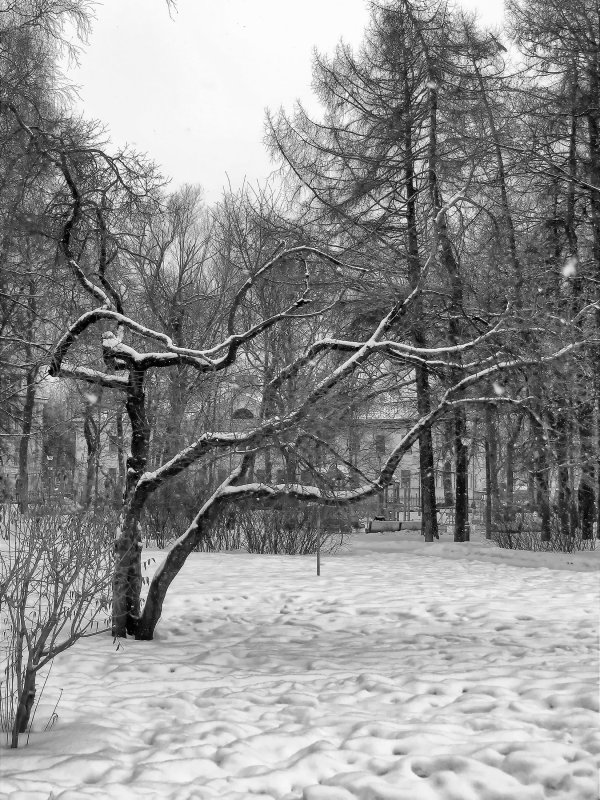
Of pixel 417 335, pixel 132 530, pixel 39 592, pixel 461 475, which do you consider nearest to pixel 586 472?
pixel 461 475

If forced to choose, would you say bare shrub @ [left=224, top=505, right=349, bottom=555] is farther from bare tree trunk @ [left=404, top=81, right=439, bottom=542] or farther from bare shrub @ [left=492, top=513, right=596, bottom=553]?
bare shrub @ [left=492, top=513, right=596, bottom=553]

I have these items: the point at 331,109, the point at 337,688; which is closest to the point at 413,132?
the point at 331,109

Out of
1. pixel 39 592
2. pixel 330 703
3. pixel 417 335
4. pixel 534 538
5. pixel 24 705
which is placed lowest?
pixel 330 703

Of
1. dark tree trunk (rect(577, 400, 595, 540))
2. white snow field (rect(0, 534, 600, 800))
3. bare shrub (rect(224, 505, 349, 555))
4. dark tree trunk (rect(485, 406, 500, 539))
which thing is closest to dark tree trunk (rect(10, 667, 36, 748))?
white snow field (rect(0, 534, 600, 800))

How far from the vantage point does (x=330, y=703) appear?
5297mm

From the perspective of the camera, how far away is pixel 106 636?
24.2ft

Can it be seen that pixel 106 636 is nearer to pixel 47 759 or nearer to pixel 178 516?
pixel 47 759

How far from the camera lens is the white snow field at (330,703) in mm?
3934

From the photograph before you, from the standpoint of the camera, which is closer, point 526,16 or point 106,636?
point 106,636

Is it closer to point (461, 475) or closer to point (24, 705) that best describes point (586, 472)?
point (461, 475)

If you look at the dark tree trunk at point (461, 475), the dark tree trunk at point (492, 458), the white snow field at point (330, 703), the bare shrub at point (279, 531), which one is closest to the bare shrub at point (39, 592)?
the white snow field at point (330, 703)

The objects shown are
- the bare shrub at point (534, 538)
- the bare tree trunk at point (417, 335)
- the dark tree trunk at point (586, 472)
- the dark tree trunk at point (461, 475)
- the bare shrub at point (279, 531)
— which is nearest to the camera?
the dark tree trunk at point (586, 472)

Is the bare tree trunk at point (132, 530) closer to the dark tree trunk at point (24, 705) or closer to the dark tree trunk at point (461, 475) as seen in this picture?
the dark tree trunk at point (24, 705)

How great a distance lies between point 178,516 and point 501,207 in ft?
26.9
